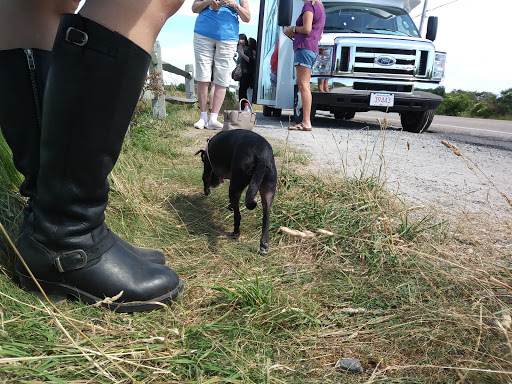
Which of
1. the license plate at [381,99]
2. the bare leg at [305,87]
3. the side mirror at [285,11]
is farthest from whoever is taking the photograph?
the license plate at [381,99]

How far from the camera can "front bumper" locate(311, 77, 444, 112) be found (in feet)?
22.4

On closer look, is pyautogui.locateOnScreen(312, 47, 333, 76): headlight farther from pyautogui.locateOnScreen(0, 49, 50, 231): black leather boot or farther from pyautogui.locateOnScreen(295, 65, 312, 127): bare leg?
pyautogui.locateOnScreen(0, 49, 50, 231): black leather boot

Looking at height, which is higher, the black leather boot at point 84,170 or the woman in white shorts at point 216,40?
the woman in white shorts at point 216,40

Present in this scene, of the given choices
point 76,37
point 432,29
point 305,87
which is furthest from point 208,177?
point 432,29

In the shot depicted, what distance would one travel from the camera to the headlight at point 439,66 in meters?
7.05

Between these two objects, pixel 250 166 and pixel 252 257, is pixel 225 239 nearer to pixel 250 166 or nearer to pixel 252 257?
pixel 252 257

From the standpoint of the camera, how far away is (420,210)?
2.36m

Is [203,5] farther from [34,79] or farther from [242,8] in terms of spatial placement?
[34,79]

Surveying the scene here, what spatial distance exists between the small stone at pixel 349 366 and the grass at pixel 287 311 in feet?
0.08

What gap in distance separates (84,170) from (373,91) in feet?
21.7

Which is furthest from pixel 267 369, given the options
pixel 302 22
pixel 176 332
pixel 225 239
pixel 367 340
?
pixel 302 22

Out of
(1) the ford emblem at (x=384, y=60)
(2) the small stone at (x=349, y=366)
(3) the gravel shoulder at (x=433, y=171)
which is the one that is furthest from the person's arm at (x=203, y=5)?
(2) the small stone at (x=349, y=366)

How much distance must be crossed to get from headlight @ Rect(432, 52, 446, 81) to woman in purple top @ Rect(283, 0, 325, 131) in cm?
255

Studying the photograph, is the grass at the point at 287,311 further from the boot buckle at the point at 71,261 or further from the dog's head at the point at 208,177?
the dog's head at the point at 208,177
